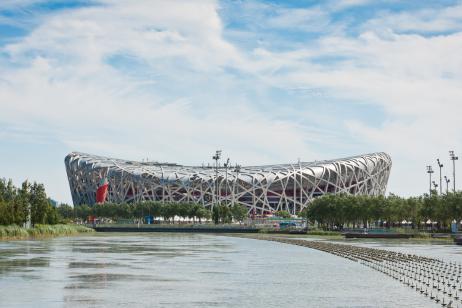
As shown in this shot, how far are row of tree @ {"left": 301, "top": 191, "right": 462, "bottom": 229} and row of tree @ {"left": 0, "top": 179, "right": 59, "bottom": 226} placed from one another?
4594 cm

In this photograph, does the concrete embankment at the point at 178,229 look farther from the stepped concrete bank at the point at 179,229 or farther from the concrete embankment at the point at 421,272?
the concrete embankment at the point at 421,272

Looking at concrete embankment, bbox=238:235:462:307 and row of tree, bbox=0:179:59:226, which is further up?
row of tree, bbox=0:179:59:226

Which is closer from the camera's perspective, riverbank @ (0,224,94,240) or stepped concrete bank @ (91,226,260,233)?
riverbank @ (0,224,94,240)

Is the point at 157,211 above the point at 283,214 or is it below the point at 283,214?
above

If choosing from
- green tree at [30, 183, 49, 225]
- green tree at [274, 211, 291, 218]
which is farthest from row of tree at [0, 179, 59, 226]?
green tree at [274, 211, 291, 218]

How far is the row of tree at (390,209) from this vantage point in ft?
362

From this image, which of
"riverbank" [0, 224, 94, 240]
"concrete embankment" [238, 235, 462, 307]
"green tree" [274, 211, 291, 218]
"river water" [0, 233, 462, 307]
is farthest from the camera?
"green tree" [274, 211, 291, 218]

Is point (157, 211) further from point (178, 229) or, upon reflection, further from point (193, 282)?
point (193, 282)

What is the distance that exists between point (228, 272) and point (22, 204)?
6311cm

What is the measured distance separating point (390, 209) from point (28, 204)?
56056mm

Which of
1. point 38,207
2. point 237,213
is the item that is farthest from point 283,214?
point 38,207

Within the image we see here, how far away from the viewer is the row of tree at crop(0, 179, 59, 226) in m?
99.8

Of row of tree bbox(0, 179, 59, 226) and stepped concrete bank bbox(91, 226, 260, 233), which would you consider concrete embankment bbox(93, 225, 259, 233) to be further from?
row of tree bbox(0, 179, 59, 226)

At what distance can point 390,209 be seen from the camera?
124000 millimetres
